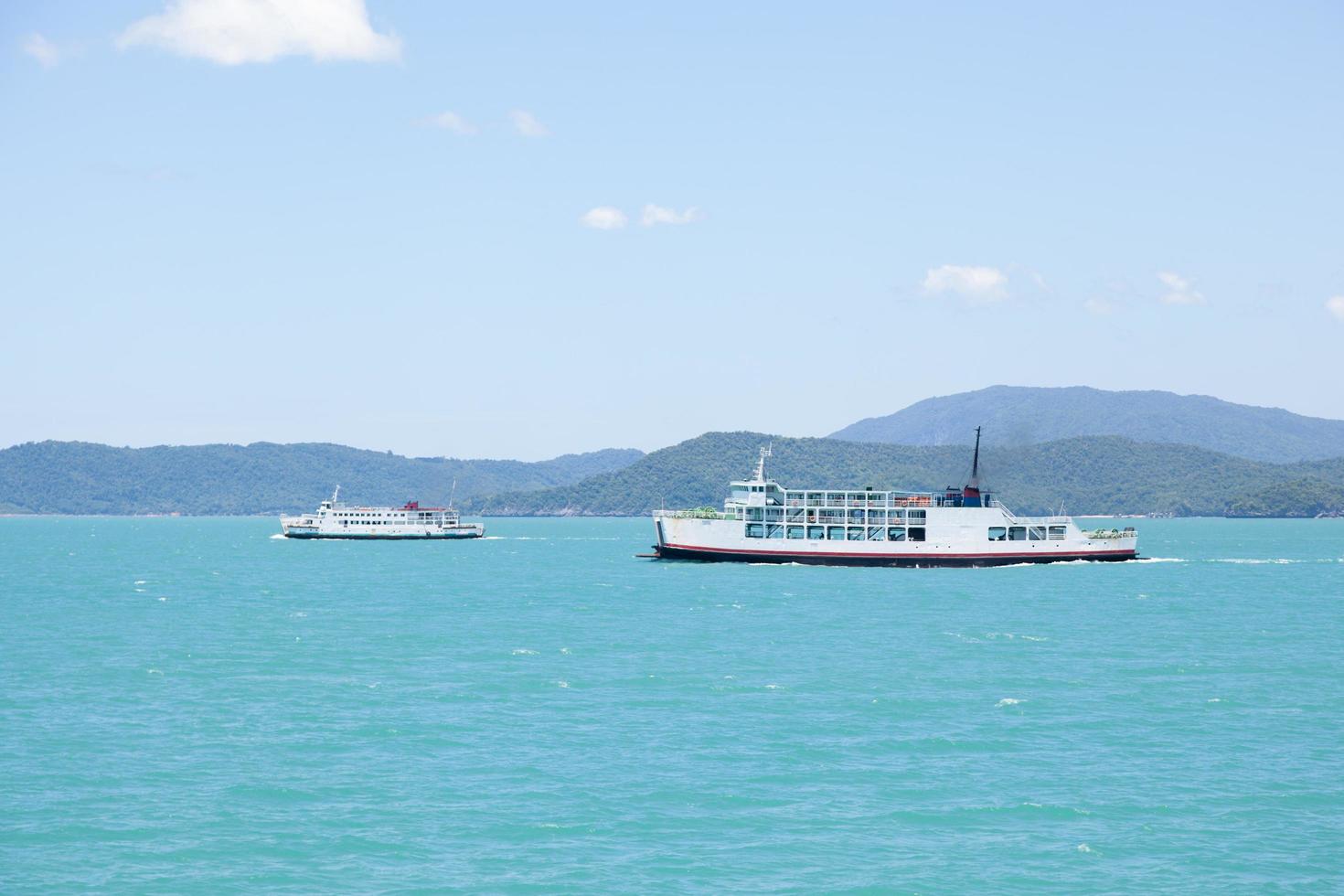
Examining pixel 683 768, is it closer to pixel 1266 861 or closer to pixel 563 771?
pixel 563 771

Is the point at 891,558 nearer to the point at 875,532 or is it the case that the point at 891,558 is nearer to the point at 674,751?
the point at 875,532

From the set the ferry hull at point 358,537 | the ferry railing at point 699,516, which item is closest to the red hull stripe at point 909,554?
the ferry railing at point 699,516

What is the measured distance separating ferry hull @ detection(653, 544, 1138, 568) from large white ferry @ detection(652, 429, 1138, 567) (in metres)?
0.07

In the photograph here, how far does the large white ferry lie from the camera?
4318 inches

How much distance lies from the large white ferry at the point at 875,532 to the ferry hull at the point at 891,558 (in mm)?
75

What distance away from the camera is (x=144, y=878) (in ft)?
85.6

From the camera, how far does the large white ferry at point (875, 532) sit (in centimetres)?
10969

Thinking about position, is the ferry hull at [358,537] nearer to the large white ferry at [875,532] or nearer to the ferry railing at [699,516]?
the ferry railing at [699,516]

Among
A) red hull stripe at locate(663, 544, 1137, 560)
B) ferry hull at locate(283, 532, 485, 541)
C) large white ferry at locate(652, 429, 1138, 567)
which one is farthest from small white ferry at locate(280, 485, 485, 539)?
red hull stripe at locate(663, 544, 1137, 560)

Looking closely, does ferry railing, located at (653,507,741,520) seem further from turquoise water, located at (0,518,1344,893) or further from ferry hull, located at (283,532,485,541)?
ferry hull, located at (283,532,485,541)

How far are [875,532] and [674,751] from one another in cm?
7765

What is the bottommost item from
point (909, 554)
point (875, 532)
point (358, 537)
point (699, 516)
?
point (358, 537)

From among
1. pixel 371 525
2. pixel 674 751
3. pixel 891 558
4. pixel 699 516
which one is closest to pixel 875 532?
pixel 891 558

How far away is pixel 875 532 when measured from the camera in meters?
112
